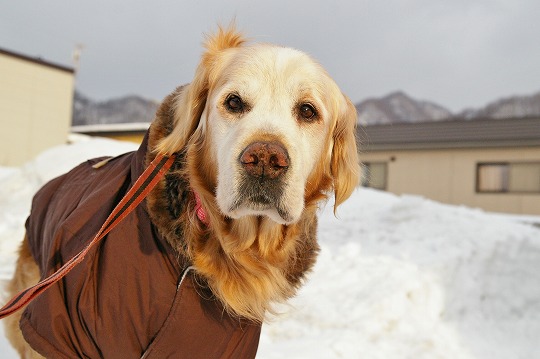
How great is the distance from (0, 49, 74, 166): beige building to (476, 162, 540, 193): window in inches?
596

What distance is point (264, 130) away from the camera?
5.62ft

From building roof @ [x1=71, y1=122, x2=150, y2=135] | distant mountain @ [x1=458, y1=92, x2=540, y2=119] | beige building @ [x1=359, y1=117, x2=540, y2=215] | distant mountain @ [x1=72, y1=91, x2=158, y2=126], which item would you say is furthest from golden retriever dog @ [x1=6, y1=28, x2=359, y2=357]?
distant mountain @ [x1=458, y1=92, x2=540, y2=119]

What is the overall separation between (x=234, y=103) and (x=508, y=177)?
1751cm

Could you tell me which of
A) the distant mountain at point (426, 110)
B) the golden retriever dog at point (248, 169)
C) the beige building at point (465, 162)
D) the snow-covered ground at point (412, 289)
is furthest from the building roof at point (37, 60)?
the golden retriever dog at point (248, 169)

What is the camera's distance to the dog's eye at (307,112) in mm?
1919

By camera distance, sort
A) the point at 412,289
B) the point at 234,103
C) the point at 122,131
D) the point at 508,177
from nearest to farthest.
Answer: the point at 234,103 < the point at 412,289 < the point at 508,177 < the point at 122,131

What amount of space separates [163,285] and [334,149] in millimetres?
902

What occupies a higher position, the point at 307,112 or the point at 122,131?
the point at 122,131

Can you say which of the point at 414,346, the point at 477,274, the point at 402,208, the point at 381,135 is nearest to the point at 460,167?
the point at 381,135

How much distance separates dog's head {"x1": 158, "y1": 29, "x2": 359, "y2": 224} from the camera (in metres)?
1.71

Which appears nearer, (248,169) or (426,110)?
(248,169)

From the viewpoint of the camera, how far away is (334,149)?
86.0 inches

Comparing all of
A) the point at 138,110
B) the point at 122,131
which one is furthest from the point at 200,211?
the point at 138,110

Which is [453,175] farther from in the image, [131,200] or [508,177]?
[131,200]
